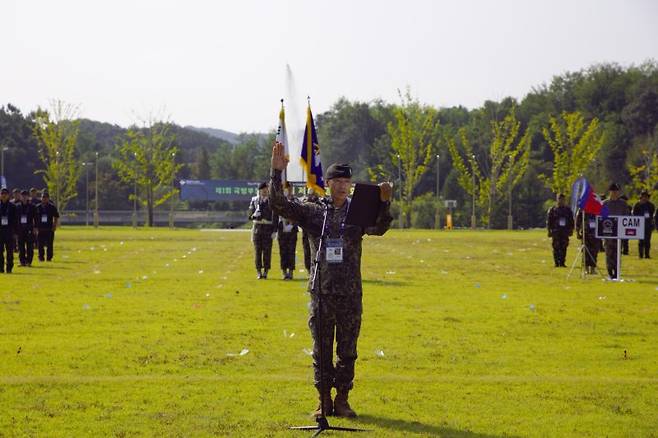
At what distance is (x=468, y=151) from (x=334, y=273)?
285ft

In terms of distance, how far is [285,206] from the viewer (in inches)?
361

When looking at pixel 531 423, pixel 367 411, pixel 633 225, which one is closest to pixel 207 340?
pixel 367 411

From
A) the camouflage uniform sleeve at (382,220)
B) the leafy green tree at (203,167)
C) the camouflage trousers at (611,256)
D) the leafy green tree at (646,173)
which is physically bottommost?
the camouflage trousers at (611,256)

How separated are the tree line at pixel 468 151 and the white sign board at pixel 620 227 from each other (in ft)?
187

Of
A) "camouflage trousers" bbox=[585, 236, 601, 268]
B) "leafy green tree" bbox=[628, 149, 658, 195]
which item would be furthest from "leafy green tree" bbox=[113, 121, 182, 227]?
"camouflage trousers" bbox=[585, 236, 601, 268]

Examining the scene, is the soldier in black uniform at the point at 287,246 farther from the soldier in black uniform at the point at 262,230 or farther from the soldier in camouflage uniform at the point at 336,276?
the soldier in camouflage uniform at the point at 336,276

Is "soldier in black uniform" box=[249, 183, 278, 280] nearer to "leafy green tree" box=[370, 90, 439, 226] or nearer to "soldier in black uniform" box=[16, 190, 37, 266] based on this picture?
"soldier in black uniform" box=[16, 190, 37, 266]

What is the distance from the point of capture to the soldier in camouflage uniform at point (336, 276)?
9.08 metres

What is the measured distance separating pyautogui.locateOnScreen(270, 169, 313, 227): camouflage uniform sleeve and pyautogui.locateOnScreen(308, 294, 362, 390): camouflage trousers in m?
0.70

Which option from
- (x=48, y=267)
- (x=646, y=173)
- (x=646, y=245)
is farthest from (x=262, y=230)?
(x=646, y=173)

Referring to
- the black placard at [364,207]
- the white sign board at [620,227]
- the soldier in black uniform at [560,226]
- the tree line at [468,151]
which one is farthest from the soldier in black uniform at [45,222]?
the tree line at [468,151]

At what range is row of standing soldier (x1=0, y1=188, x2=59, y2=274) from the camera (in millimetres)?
26906

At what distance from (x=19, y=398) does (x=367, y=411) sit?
3345mm

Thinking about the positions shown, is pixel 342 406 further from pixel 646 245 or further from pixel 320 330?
pixel 646 245
